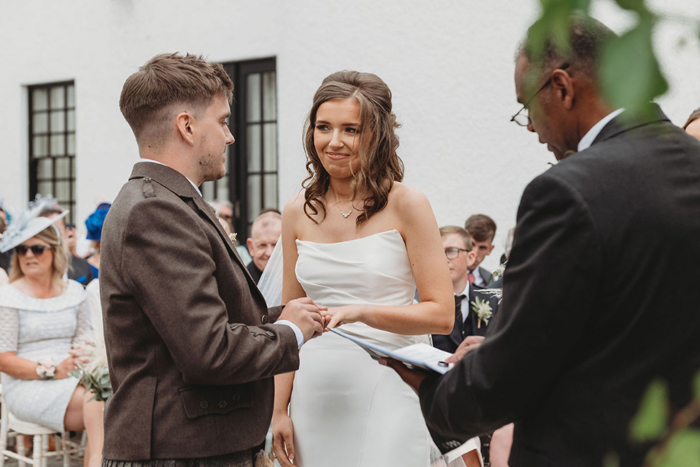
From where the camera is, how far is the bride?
295cm

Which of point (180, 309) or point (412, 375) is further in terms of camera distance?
point (180, 309)

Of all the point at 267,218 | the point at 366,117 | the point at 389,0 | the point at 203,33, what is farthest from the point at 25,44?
the point at 366,117

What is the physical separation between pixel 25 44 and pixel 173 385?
12.0 m

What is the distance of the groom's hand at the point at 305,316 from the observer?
2457mm

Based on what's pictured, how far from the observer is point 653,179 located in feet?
4.76

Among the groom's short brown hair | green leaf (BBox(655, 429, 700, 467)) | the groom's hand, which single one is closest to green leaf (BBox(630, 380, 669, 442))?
green leaf (BBox(655, 429, 700, 467))

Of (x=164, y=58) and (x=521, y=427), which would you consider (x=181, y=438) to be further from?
(x=164, y=58)

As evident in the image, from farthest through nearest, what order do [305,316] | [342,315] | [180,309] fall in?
1. [342,315]
2. [305,316]
3. [180,309]

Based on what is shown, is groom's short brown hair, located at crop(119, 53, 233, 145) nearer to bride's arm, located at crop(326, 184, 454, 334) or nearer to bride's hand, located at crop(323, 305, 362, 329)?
bride's hand, located at crop(323, 305, 362, 329)

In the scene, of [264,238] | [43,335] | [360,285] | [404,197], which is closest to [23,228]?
[43,335]

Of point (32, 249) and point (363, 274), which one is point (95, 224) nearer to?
point (32, 249)

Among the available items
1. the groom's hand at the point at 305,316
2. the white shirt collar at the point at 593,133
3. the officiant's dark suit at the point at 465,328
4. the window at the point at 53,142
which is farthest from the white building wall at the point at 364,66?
the white shirt collar at the point at 593,133

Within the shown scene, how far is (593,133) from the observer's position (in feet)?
5.24

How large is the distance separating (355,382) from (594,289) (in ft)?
5.62
